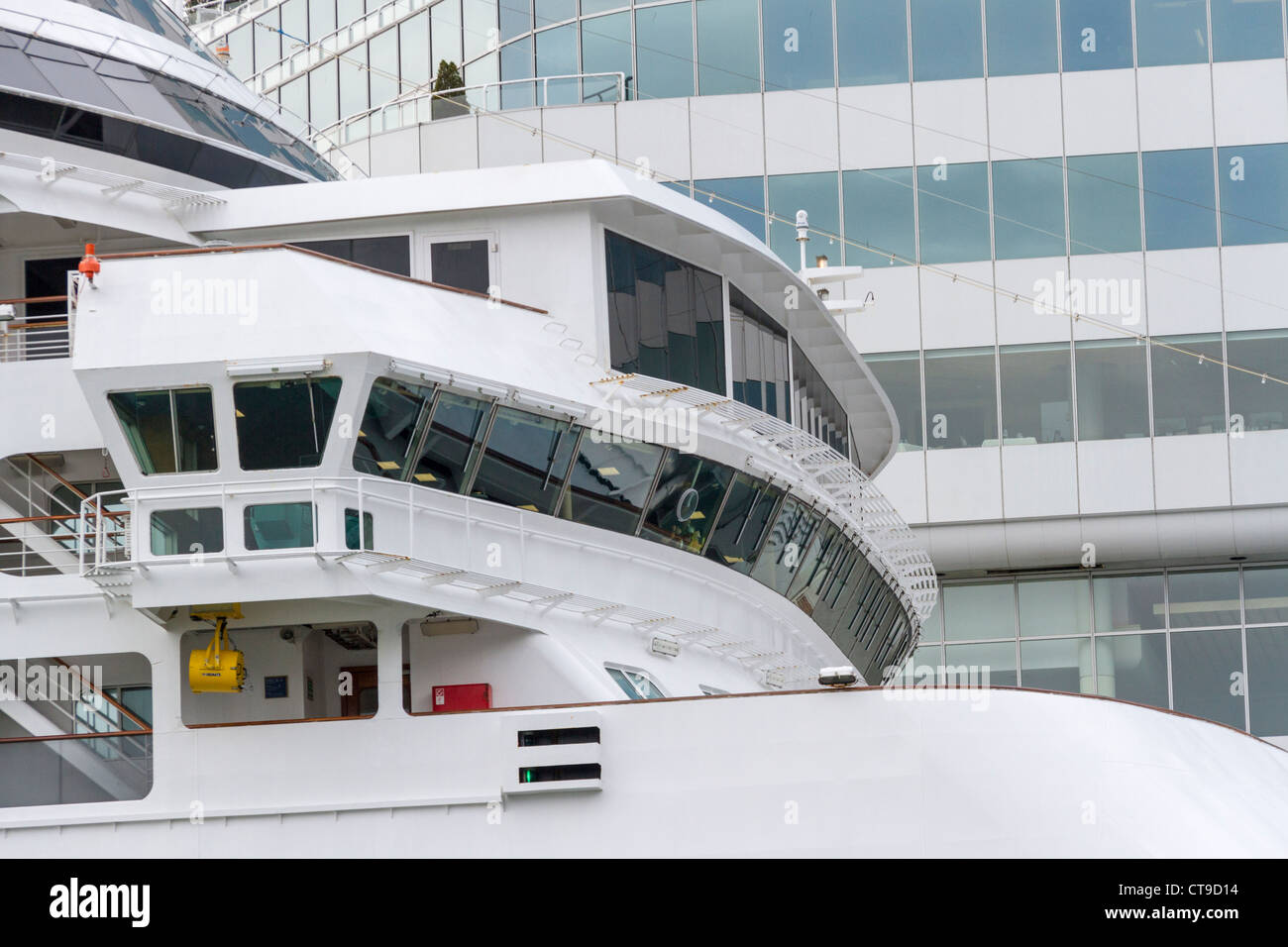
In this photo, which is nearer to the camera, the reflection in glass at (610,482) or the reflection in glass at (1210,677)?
the reflection in glass at (610,482)

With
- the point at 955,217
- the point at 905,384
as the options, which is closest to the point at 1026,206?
the point at 955,217

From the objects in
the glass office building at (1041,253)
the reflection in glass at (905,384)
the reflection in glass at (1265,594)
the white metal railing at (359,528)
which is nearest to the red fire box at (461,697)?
the white metal railing at (359,528)

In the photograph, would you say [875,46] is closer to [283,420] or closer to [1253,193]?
[1253,193]

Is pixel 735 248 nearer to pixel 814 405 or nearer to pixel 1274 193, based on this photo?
pixel 814 405

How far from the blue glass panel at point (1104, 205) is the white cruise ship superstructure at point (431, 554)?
20915mm

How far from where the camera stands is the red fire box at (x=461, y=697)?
1552cm

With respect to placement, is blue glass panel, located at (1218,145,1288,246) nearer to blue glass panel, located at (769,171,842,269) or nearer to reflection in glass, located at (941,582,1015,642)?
blue glass panel, located at (769,171,842,269)

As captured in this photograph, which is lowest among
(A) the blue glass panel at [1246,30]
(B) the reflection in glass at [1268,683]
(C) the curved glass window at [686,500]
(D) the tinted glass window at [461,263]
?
(B) the reflection in glass at [1268,683]

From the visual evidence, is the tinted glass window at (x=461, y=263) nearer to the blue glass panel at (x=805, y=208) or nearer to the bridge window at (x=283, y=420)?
the bridge window at (x=283, y=420)

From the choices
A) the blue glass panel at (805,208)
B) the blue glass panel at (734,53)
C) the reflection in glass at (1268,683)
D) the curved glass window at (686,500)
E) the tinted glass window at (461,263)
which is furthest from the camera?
the blue glass panel at (734,53)

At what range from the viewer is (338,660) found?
17.0 m

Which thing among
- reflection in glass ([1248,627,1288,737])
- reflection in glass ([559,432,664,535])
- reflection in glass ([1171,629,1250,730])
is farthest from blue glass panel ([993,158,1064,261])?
reflection in glass ([559,432,664,535])

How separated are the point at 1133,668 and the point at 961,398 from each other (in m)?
6.65

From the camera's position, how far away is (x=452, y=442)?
15008mm
